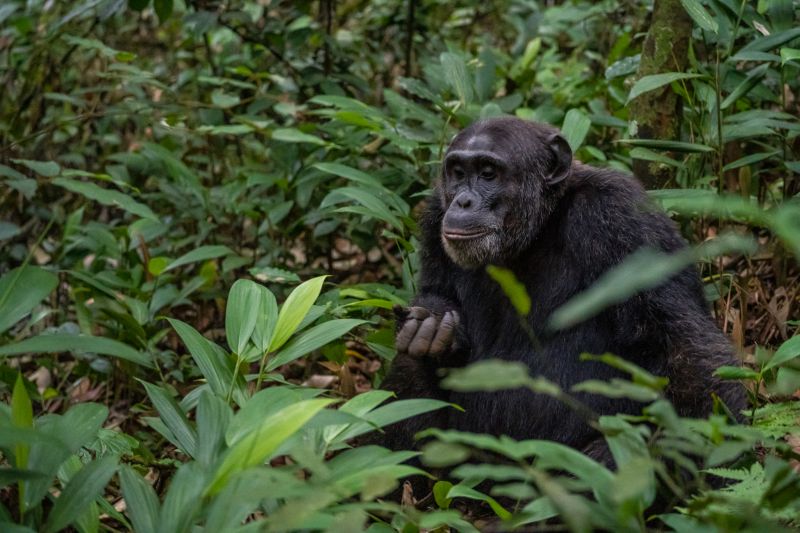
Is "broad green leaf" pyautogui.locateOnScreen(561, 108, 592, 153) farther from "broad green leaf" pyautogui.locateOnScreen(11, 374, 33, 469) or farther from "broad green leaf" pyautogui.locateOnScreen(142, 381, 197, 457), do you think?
"broad green leaf" pyautogui.locateOnScreen(11, 374, 33, 469)

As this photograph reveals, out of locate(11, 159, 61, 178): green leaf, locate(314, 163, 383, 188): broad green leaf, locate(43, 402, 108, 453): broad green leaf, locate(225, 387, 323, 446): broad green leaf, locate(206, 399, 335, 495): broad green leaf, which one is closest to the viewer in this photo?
locate(206, 399, 335, 495): broad green leaf

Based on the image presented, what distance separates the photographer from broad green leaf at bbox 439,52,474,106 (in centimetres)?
713

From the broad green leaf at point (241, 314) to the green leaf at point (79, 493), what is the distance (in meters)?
1.07

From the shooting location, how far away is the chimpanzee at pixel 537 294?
5.09 metres

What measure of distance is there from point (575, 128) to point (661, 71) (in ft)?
2.21

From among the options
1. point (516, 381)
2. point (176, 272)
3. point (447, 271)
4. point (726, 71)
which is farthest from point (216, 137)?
point (516, 381)

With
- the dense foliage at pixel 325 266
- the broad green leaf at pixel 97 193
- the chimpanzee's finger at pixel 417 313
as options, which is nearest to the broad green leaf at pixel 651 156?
the dense foliage at pixel 325 266

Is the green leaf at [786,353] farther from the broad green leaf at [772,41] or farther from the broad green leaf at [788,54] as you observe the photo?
the broad green leaf at [772,41]

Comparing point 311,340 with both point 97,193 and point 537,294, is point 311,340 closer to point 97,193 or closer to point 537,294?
point 537,294

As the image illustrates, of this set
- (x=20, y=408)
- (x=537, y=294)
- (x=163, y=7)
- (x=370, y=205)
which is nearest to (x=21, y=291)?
(x=20, y=408)

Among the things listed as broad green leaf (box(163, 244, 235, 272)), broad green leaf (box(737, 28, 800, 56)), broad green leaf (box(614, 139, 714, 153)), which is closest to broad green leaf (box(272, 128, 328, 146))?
broad green leaf (box(163, 244, 235, 272))

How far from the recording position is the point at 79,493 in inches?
139

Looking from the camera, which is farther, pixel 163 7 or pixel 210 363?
pixel 163 7

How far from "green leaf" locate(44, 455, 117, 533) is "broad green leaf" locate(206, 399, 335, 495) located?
50 centimetres
